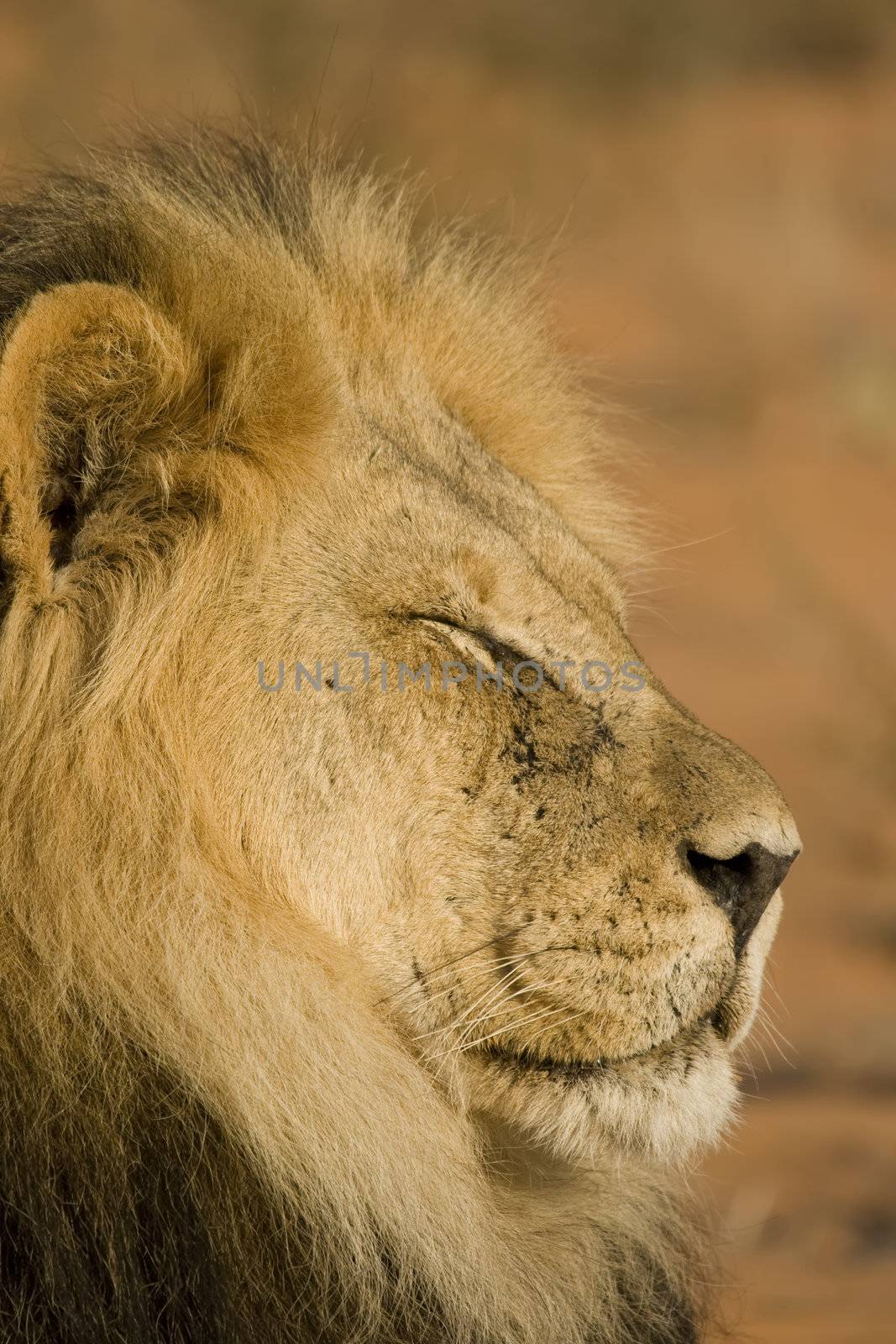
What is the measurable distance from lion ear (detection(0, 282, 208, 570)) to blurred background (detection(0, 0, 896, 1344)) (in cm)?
539

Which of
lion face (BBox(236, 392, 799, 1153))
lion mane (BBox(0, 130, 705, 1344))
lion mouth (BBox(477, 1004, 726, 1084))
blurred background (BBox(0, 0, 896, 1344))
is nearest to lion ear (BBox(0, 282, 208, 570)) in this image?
lion mane (BBox(0, 130, 705, 1344))

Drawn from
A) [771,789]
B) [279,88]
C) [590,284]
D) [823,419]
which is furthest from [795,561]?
[771,789]

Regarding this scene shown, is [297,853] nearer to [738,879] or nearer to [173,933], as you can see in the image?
[173,933]

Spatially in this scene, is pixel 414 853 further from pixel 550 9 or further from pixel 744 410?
pixel 550 9

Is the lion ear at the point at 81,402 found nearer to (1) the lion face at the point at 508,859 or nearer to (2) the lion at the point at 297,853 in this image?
(2) the lion at the point at 297,853

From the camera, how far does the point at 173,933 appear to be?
195cm

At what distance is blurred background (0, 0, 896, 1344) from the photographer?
8.16m

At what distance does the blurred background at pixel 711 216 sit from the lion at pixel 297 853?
16.2ft

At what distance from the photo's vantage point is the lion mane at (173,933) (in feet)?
6.21

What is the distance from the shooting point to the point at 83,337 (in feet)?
6.26

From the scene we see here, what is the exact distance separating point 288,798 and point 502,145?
8.64m

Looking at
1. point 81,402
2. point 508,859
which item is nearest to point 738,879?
point 508,859

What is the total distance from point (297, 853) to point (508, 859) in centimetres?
30

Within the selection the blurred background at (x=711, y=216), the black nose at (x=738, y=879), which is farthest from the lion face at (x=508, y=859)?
the blurred background at (x=711, y=216)
